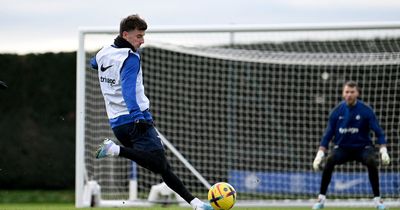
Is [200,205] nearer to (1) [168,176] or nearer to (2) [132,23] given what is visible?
(1) [168,176]

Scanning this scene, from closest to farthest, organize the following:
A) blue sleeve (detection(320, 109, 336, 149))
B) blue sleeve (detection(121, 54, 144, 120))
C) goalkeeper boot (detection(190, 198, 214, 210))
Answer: blue sleeve (detection(121, 54, 144, 120)), goalkeeper boot (detection(190, 198, 214, 210)), blue sleeve (detection(320, 109, 336, 149))

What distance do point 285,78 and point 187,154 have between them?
7.55 feet

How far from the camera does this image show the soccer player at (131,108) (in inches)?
331

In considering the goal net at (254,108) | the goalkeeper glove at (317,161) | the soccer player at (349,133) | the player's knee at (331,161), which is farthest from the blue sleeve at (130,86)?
the goal net at (254,108)

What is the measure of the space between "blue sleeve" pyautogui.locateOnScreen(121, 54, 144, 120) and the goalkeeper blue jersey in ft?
15.1

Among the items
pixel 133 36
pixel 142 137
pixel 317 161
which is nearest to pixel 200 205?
pixel 142 137

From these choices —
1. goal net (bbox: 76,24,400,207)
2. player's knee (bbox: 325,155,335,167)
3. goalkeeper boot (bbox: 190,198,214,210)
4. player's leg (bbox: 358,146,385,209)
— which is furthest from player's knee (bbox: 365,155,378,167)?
goalkeeper boot (bbox: 190,198,214,210)

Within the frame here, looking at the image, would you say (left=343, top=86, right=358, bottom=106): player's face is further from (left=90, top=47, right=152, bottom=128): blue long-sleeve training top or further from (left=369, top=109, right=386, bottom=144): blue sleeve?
(left=90, top=47, right=152, bottom=128): blue long-sleeve training top

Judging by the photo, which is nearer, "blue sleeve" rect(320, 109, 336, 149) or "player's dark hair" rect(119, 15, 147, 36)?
"player's dark hair" rect(119, 15, 147, 36)

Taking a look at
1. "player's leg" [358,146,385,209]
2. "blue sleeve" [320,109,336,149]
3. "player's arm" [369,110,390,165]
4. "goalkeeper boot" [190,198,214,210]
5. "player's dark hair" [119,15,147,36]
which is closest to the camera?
"goalkeeper boot" [190,198,214,210]

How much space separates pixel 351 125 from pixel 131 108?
4880mm

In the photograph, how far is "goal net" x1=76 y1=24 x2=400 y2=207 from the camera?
49.0 ft

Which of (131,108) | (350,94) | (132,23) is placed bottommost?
(131,108)

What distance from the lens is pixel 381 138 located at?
1212cm
